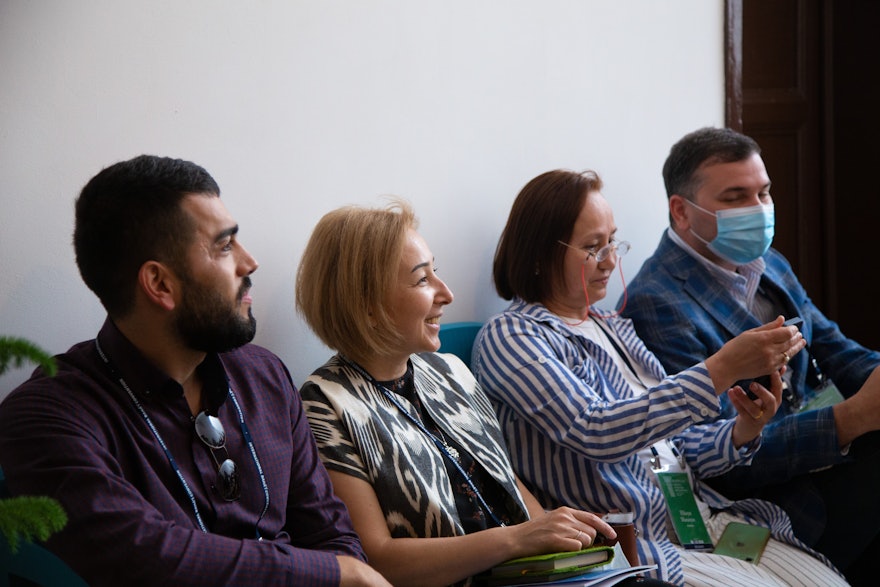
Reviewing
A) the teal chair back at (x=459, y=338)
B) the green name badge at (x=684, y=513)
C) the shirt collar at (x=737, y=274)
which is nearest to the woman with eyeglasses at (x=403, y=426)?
the teal chair back at (x=459, y=338)

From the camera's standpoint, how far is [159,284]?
156cm

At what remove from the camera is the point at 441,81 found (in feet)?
8.59

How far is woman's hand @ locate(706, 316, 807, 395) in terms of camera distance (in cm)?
218

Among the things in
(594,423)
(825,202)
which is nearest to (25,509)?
(594,423)

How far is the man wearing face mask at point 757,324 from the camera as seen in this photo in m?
2.49

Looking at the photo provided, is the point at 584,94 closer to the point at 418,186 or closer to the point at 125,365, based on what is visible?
the point at 418,186

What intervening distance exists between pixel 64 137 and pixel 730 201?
1.89 meters

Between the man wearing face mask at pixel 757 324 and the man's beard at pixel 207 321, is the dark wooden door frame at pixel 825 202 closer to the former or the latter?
the man wearing face mask at pixel 757 324

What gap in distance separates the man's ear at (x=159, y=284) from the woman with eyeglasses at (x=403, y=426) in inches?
16.1

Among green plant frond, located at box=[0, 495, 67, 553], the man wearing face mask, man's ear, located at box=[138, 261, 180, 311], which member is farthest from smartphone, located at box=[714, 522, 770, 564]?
green plant frond, located at box=[0, 495, 67, 553]

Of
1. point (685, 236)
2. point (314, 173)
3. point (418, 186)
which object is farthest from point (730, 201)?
point (314, 173)

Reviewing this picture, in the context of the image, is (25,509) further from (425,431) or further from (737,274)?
(737,274)

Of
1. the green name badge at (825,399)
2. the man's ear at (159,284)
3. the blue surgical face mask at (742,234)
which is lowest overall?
the green name badge at (825,399)

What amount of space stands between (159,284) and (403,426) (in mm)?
588
